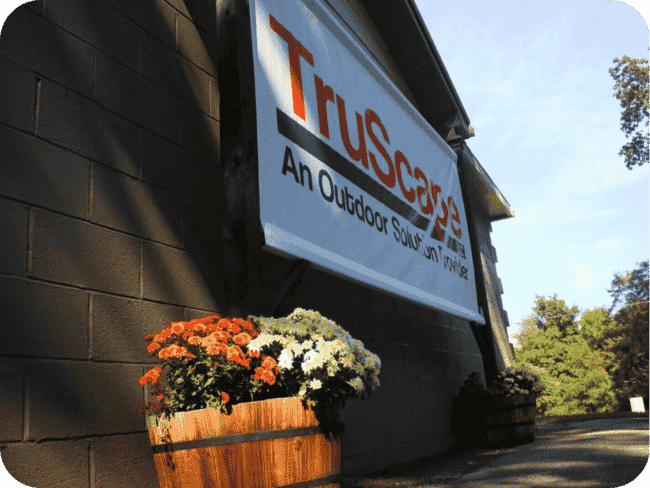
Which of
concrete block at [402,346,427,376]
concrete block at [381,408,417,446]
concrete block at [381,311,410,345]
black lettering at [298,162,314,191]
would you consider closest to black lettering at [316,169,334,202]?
black lettering at [298,162,314,191]

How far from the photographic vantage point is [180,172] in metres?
2.93

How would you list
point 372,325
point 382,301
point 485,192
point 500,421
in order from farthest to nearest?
point 485,192
point 500,421
point 382,301
point 372,325

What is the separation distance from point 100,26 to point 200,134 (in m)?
0.79

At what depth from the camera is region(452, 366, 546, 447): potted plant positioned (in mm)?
5824

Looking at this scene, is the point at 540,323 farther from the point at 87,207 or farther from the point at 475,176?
the point at 87,207

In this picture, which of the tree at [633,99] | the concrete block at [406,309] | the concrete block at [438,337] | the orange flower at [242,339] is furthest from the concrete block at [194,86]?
the tree at [633,99]

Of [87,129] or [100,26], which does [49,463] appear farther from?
[100,26]

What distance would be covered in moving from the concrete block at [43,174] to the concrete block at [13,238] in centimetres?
5

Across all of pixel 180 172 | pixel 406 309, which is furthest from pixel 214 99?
pixel 406 309

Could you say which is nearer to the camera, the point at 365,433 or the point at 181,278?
the point at 181,278

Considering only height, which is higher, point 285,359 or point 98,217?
point 98,217

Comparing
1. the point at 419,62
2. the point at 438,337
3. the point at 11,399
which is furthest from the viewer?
the point at 419,62

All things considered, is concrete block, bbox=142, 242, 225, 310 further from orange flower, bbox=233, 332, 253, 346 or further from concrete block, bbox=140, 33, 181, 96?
concrete block, bbox=140, 33, 181, 96

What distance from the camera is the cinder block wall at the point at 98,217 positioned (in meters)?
1.97
